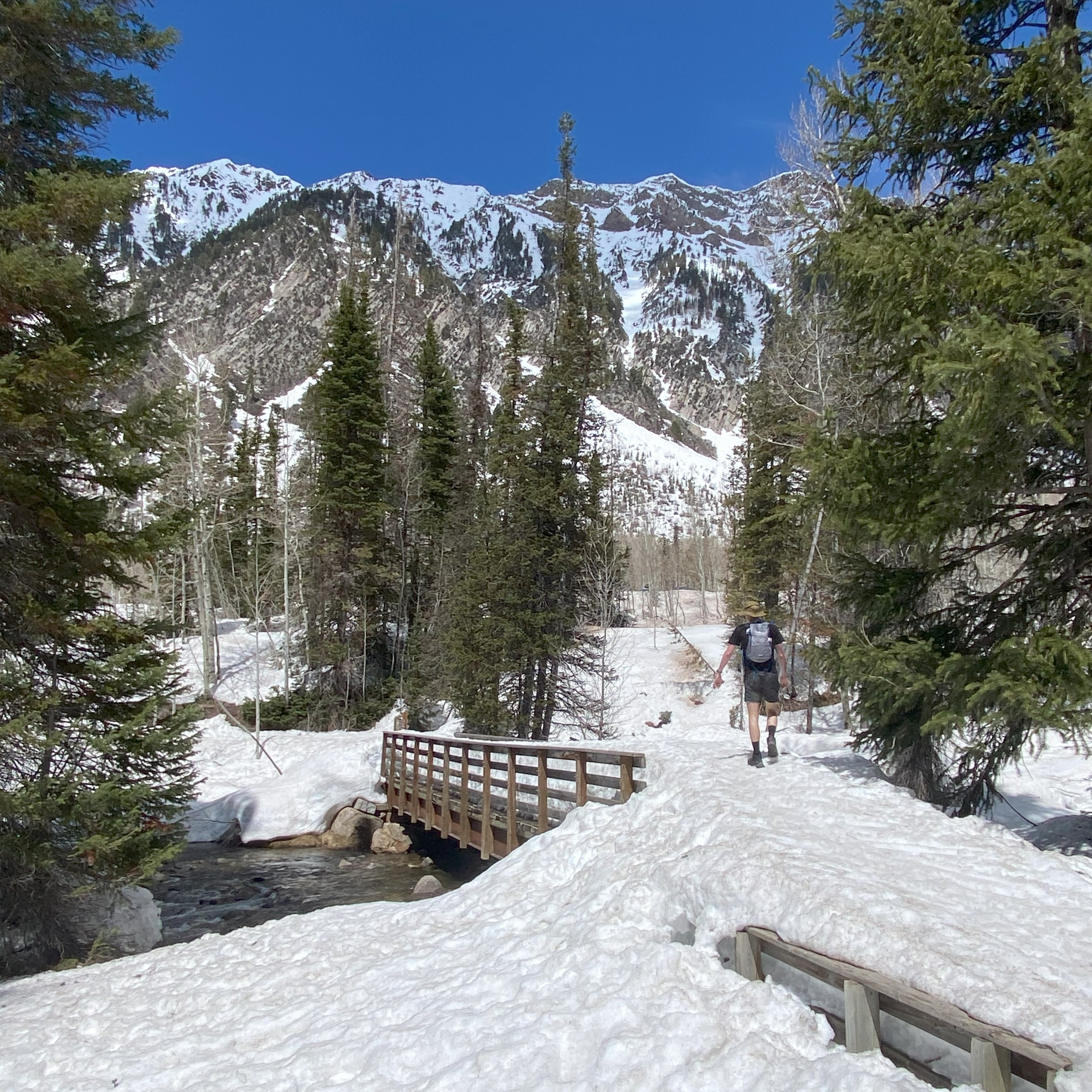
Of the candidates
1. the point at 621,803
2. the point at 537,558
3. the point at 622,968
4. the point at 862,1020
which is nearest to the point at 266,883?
the point at 621,803

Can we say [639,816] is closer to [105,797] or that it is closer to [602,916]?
[602,916]

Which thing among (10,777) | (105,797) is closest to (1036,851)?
(105,797)

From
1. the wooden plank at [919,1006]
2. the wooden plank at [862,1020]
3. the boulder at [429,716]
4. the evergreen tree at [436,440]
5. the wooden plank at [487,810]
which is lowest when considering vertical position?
the boulder at [429,716]

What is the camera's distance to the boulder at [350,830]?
54.7 feet

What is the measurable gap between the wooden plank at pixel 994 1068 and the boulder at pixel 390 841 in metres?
14.5

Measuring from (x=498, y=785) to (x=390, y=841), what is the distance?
6187 millimetres

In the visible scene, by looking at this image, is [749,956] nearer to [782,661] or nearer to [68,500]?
[782,661]

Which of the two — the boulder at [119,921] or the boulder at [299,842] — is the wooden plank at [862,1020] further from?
the boulder at [299,842]

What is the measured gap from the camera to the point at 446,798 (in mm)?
13070

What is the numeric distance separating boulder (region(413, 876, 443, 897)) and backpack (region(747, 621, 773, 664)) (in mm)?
7069

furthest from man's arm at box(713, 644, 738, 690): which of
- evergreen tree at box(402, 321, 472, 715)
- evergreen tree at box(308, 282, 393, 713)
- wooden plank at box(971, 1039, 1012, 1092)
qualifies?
evergreen tree at box(308, 282, 393, 713)

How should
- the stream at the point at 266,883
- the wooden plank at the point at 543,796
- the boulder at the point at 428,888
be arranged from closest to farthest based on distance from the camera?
the wooden plank at the point at 543,796 → the stream at the point at 266,883 → the boulder at the point at 428,888

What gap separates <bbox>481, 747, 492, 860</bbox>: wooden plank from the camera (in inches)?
426

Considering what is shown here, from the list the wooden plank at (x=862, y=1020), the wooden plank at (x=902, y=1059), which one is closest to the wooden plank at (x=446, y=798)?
the wooden plank at (x=902, y=1059)
